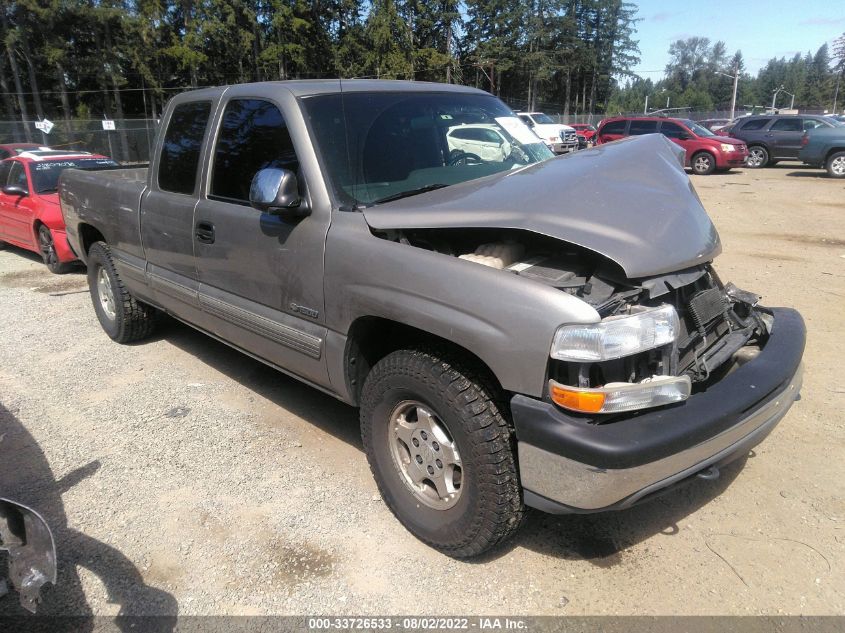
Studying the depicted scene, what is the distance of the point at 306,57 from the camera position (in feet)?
142

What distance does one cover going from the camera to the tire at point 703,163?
19703mm

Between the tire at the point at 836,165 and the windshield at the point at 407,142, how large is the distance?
18796mm

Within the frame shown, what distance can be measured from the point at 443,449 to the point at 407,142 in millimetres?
1696

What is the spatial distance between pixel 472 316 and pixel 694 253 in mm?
1014

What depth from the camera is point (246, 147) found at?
355cm

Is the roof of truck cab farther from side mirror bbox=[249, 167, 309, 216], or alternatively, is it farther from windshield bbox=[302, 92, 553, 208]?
side mirror bbox=[249, 167, 309, 216]

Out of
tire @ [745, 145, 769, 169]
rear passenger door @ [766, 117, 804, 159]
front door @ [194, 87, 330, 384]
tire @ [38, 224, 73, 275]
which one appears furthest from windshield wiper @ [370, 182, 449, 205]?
tire @ [745, 145, 769, 169]

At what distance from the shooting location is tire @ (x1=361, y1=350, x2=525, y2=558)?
2.40 meters

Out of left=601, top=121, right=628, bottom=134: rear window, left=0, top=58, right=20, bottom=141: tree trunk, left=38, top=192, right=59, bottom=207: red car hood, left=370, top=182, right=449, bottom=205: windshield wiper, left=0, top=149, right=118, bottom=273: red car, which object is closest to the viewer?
left=370, top=182, right=449, bottom=205: windshield wiper

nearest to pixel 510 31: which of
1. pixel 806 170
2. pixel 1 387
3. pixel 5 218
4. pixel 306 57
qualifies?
pixel 306 57

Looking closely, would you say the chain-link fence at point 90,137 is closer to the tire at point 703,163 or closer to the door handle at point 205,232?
the tire at point 703,163

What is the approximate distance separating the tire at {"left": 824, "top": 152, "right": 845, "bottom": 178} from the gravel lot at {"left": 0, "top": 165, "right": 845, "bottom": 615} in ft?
55.3

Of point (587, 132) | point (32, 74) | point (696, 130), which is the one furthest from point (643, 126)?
point (32, 74)

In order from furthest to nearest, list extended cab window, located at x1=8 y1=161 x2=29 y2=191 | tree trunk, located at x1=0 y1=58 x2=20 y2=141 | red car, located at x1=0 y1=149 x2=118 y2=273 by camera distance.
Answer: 1. tree trunk, located at x1=0 y1=58 x2=20 y2=141
2. extended cab window, located at x1=8 y1=161 x2=29 y2=191
3. red car, located at x1=0 y1=149 x2=118 y2=273
